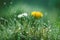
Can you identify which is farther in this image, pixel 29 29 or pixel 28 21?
pixel 28 21

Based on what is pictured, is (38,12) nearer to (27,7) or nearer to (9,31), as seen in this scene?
(27,7)

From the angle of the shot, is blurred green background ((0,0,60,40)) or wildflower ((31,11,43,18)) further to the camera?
wildflower ((31,11,43,18))

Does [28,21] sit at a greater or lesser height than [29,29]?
greater

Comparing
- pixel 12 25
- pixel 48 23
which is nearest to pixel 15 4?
pixel 12 25

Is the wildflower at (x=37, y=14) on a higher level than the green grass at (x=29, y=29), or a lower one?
higher

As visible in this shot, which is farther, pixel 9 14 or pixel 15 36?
pixel 9 14

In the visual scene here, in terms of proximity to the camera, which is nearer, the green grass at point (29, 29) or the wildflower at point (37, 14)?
the green grass at point (29, 29)

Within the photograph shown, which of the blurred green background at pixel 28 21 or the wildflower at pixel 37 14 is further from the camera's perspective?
the wildflower at pixel 37 14

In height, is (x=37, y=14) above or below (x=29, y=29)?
above

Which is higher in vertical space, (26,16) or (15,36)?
(26,16)

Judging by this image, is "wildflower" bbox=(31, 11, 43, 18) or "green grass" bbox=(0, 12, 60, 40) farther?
"wildflower" bbox=(31, 11, 43, 18)

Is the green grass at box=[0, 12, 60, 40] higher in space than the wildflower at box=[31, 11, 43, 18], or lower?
lower
